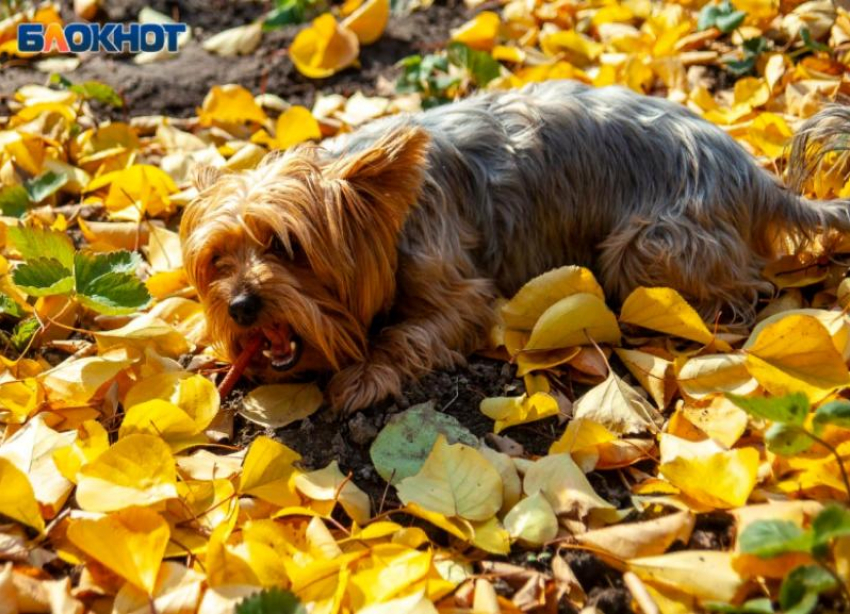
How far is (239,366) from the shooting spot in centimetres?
398

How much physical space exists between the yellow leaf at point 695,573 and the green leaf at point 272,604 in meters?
1.00

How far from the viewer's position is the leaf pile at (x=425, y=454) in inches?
111

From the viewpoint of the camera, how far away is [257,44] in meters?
7.11

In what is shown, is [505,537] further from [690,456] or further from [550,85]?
[550,85]

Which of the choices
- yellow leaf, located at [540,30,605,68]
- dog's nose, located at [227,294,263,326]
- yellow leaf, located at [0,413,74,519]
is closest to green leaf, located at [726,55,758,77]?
yellow leaf, located at [540,30,605,68]

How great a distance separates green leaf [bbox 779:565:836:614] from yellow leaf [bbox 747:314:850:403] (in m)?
0.92

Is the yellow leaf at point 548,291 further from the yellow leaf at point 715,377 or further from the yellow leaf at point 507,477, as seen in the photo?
the yellow leaf at point 507,477

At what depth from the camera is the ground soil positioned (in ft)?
10.9

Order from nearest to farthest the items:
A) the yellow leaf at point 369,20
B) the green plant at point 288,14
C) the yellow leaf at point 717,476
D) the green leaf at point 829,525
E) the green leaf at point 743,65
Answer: the green leaf at point 829,525
the yellow leaf at point 717,476
the green leaf at point 743,65
the yellow leaf at point 369,20
the green plant at point 288,14

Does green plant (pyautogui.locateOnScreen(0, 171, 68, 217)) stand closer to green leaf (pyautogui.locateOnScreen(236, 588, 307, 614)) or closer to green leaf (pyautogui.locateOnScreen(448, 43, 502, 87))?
green leaf (pyautogui.locateOnScreen(448, 43, 502, 87))

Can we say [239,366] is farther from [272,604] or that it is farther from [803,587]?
[803,587]

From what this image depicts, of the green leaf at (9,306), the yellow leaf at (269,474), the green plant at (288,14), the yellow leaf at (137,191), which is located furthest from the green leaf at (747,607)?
the green plant at (288,14)

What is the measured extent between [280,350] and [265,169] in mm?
749

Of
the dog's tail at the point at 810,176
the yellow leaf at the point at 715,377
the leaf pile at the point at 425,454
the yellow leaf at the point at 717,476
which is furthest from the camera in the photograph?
the dog's tail at the point at 810,176
